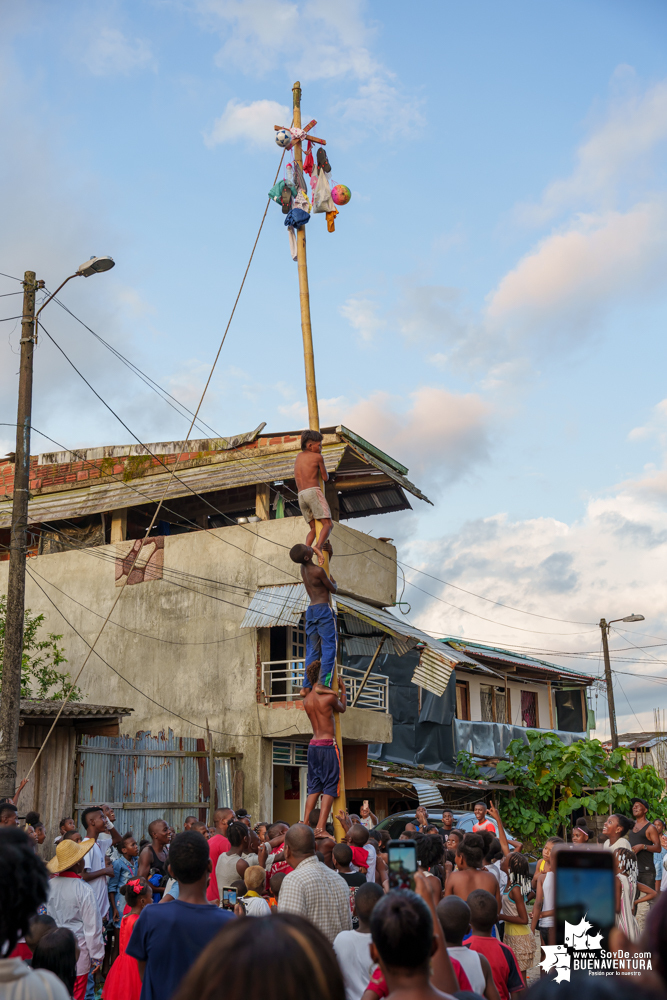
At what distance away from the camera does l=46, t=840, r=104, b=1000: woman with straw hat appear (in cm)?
714

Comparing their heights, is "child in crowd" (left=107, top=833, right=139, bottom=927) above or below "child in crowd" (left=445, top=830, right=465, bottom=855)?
below

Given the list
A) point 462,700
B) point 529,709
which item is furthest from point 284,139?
point 529,709

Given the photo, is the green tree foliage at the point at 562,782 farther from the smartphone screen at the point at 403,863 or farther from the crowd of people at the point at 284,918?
the smartphone screen at the point at 403,863

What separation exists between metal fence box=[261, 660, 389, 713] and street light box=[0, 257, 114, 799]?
927 centimetres

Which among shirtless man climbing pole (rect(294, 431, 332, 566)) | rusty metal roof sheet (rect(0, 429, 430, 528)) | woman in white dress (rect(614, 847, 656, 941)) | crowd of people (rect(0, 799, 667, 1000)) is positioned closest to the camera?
crowd of people (rect(0, 799, 667, 1000))

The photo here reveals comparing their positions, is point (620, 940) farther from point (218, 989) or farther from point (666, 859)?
point (666, 859)

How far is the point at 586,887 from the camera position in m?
2.14

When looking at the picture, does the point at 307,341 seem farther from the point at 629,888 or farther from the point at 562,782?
the point at 562,782

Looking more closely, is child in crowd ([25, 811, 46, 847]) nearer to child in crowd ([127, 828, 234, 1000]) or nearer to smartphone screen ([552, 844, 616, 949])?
child in crowd ([127, 828, 234, 1000])

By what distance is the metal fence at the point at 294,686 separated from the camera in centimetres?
2180

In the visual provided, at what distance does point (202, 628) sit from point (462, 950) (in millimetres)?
19004

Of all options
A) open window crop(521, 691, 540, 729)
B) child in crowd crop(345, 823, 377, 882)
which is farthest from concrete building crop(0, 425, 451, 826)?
child in crowd crop(345, 823, 377, 882)

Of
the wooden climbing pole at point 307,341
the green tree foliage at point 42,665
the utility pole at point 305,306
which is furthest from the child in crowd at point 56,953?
the green tree foliage at point 42,665

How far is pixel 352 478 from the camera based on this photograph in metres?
23.9
